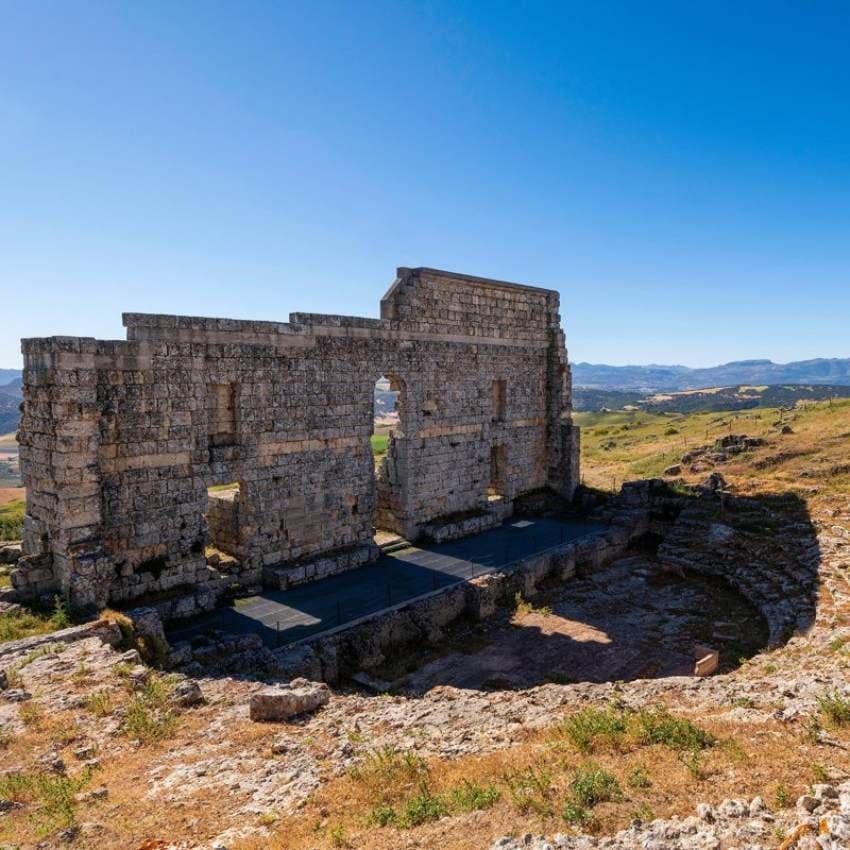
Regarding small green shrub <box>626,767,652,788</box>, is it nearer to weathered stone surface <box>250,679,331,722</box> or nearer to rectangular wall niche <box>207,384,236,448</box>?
weathered stone surface <box>250,679,331,722</box>

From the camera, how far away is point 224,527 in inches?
637

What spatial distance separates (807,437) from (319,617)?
26107 millimetres

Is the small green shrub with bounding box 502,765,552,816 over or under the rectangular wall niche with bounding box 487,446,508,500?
under

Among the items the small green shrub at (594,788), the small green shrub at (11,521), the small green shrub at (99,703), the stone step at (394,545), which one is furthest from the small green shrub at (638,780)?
the small green shrub at (11,521)

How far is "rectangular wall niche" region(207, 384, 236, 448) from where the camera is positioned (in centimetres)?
1478

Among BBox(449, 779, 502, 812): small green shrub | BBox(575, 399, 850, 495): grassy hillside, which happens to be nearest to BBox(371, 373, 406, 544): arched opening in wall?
BBox(449, 779, 502, 812): small green shrub

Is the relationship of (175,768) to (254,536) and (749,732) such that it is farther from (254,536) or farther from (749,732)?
(254,536)

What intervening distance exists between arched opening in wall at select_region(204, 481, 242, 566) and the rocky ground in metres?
4.57

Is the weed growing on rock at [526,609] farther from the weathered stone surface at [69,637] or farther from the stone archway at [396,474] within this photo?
the weathered stone surface at [69,637]

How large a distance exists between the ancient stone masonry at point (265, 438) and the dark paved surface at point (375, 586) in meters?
0.65

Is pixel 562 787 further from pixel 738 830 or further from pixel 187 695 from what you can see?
pixel 187 695

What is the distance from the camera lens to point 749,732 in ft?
23.9

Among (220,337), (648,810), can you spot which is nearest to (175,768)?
(648,810)

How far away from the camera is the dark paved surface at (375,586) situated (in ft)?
43.9
